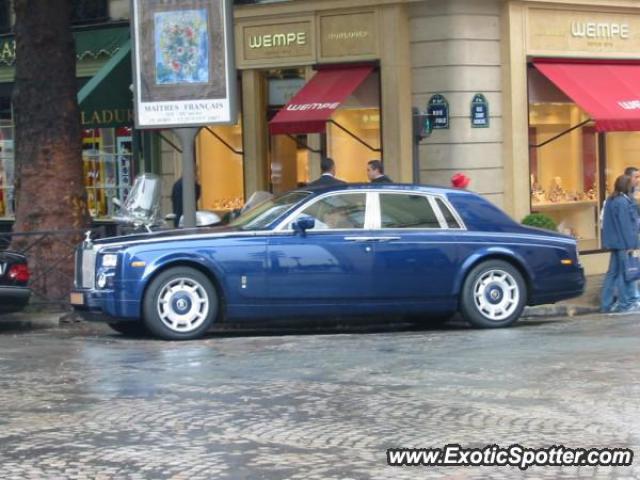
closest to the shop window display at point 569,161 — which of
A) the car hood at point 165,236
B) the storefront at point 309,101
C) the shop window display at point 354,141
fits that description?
the storefront at point 309,101

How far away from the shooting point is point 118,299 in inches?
540

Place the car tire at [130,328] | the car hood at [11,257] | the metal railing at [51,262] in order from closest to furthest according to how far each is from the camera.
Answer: the car tire at [130,328]
the car hood at [11,257]
the metal railing at [51,262]

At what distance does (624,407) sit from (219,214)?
45.9 ft

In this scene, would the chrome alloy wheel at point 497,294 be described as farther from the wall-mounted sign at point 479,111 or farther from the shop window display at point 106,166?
the shop window display at point 106,166

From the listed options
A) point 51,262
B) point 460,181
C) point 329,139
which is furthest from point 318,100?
point 51,262

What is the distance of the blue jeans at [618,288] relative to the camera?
16.5m

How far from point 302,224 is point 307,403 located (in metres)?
4.54

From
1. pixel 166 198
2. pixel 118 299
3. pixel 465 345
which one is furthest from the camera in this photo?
pixel 166 198

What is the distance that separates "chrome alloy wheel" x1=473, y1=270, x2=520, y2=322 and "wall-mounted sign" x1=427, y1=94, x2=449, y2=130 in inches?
233

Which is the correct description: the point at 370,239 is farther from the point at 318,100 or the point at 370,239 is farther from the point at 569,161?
the point at 569,161

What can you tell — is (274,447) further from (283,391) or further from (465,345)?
(465,345)

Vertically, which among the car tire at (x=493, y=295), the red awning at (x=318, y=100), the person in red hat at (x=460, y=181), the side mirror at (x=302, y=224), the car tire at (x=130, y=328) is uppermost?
the red awning at (x=318, y=100)

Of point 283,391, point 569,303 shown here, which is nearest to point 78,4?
point 569,303

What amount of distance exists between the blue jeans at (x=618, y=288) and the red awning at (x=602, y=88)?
13.1 ft
